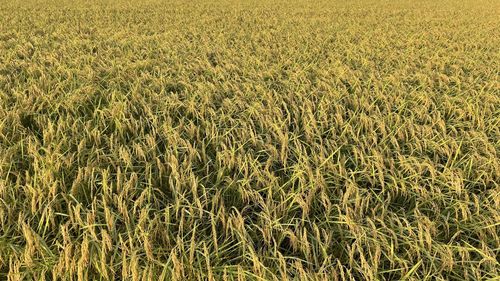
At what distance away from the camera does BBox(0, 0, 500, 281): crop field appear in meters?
1.53

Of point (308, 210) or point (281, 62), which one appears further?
point (281, 62)

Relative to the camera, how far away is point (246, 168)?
2.09m

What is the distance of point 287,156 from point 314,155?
0.18 metres

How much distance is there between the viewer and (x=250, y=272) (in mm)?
1442

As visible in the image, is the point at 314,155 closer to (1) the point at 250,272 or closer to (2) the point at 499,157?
(1) the point at 250,272

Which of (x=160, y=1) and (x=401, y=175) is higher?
(x=401, y=175)

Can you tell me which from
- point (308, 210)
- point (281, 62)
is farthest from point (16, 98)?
point (281, 62)

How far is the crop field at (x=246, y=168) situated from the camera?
1528 millimetres

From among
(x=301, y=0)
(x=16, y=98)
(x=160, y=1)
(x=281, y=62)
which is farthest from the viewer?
(x=301, y=0)

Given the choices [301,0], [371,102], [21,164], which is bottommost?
[301,0]

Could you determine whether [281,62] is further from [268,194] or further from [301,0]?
[301,0]

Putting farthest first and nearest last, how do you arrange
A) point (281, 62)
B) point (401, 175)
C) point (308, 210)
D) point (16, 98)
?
point (281, 62) < point (16, 98) < point (401, 175) < point (308, 210)

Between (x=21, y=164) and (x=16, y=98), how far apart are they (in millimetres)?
1254

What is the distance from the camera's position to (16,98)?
123 inches
